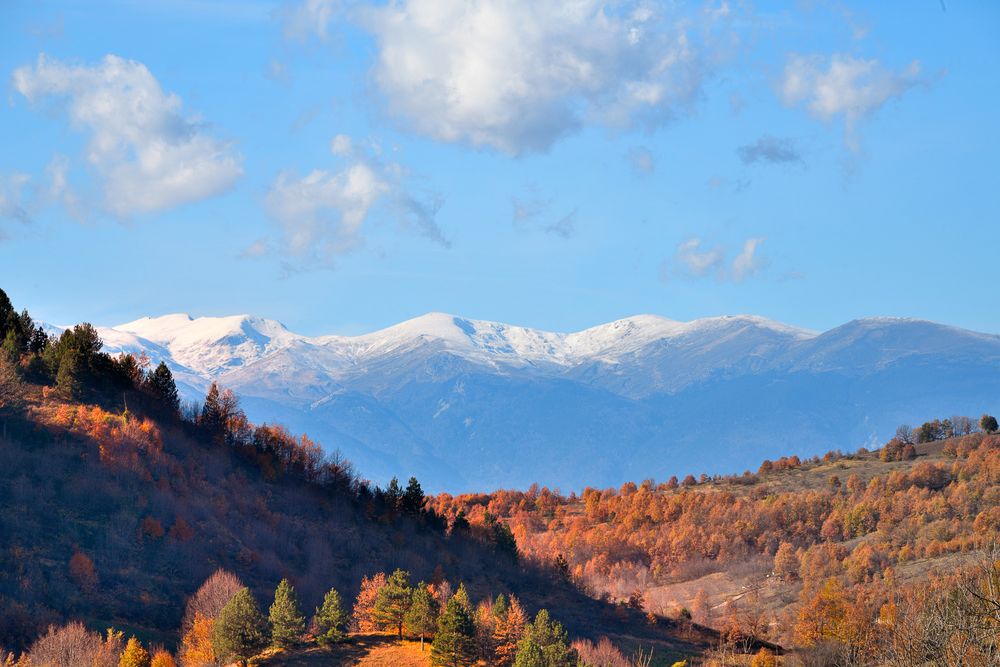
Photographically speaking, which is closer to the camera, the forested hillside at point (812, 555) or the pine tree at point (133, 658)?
the pine tree at point (133, 658)

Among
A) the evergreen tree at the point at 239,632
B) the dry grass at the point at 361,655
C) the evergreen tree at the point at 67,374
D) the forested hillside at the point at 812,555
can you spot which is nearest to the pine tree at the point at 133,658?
the evergreen tree at the point at 239,632

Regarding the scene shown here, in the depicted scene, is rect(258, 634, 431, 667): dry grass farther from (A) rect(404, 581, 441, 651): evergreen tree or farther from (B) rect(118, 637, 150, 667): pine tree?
(B) rect(118, 637, 150, 667): pine tree

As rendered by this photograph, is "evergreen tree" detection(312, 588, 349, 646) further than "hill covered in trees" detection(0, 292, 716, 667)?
No

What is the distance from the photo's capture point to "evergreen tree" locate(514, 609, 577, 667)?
7169cm

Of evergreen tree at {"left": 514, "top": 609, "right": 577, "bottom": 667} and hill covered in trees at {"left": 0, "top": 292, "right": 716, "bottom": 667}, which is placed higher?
hill covered in trees at {"left": 0, "top": 292, "right": 716, "bottom": 667}

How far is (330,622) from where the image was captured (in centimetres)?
8356

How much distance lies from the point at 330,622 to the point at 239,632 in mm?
11184

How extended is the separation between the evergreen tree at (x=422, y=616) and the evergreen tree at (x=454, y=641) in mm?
4108

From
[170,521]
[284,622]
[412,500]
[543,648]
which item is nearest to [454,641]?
[543,648]

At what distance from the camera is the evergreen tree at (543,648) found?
Result: 71.7 meters

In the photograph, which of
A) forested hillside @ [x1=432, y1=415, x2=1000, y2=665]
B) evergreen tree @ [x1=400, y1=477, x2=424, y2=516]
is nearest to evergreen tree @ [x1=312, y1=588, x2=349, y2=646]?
forested hillside @ [x1=432, y1=415, x2=1000, y2=665]

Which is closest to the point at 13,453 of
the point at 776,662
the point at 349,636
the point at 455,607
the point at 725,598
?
the point at 349,636

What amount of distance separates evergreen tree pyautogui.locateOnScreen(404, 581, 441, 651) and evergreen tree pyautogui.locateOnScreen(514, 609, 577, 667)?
764 cm

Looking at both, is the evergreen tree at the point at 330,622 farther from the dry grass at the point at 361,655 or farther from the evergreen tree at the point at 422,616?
the evergreen tree at the point at 422,616
